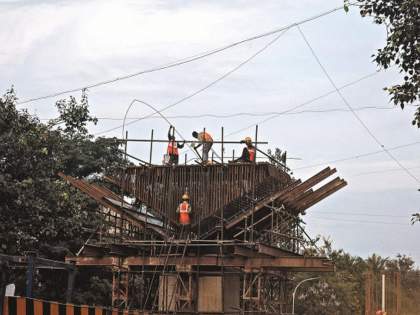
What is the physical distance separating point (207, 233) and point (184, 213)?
1388 millimetres

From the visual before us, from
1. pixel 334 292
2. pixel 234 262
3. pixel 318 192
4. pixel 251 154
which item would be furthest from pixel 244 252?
pixel 334 292

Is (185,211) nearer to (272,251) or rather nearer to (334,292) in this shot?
(272,251)

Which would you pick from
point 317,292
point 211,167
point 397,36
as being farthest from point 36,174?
point 317,292

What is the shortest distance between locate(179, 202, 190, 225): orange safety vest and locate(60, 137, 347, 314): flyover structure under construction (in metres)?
0.39

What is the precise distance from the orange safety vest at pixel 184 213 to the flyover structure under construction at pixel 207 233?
394mm

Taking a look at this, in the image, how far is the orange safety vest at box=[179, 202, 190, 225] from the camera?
26.4 m

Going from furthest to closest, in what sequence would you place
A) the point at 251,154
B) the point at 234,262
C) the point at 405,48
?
1. the point at 251,154
2. the point at 234,262
3. the point at 405,48

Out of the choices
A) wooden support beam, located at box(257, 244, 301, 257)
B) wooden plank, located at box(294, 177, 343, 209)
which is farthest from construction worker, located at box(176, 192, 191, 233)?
wooden plank, located at box(294, 177, 343, 209)

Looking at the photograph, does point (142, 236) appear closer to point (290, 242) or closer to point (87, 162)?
point (290, 242)

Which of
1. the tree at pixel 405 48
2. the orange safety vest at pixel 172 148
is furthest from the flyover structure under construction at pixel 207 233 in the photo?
the tree at pixel 405 48

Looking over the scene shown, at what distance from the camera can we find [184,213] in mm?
26406

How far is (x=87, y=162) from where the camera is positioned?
37.2 metres

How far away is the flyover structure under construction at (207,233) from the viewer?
25938 millimetres

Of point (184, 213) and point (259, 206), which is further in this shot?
point (259, 206)
